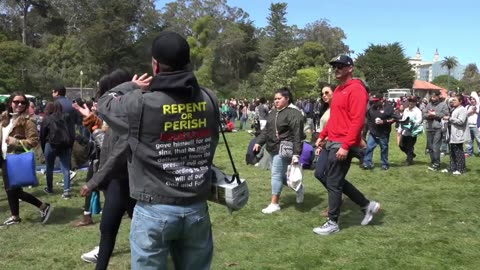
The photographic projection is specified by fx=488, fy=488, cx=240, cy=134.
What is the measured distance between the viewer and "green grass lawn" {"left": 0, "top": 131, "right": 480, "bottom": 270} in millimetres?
4855

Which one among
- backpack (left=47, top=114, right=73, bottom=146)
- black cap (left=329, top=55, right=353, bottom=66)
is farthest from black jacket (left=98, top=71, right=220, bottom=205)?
backpack (left=47, top=114, right=73, bottom=146)

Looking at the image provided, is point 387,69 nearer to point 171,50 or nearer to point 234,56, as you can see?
point 234,56

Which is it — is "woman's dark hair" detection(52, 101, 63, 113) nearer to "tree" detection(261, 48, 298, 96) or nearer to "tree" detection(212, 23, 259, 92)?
"tree" detection(261, 48, 298, 96)

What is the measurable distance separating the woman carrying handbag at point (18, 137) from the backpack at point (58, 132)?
46.7 inches

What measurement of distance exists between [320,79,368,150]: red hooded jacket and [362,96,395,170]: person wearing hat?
5.58m

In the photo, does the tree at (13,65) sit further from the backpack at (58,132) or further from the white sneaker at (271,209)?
the white sneaker at (271,209)

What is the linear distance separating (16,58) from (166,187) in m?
49.0

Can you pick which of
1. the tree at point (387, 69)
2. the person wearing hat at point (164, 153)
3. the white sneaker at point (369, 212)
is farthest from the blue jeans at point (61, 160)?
the tree at point (387, 69)

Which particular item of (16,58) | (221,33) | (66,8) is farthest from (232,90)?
(16,58)

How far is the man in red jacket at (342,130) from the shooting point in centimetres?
536

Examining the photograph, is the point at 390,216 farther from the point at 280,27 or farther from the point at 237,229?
the point at 280,27

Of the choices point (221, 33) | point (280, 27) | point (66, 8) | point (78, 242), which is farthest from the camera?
point (280, 27)

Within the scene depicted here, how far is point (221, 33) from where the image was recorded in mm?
70438

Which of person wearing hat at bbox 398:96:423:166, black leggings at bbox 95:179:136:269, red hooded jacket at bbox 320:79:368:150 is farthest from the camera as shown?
person wearing hat at bbox 398:96:423:166
